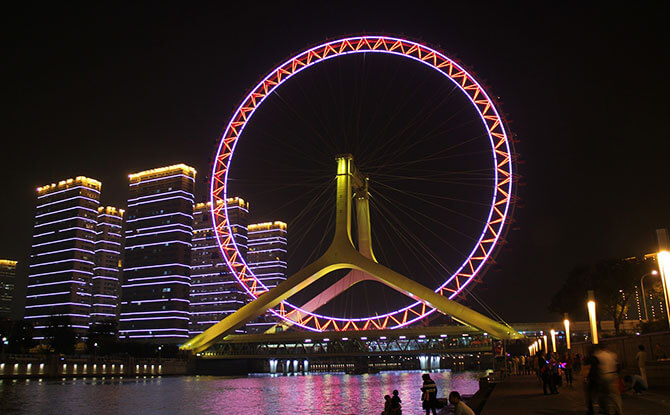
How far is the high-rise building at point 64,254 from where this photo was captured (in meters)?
130

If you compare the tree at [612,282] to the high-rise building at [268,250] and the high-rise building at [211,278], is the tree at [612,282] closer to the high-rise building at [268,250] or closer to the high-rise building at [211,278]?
the high-rise building at [211,278]

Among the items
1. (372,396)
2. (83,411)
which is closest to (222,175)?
(372,396)

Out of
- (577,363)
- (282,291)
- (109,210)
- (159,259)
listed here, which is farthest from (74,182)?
(577,363)

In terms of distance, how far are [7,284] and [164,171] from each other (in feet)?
256

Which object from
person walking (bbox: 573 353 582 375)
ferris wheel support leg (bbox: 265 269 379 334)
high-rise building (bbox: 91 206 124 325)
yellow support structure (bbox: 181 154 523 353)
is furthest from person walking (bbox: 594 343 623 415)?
high-rise building (bbox: 91 206 124 325)

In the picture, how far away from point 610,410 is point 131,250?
439 feet

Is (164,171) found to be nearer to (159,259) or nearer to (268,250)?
(159,259)

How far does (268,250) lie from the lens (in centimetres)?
15962

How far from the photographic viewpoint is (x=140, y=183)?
13838 centimetres

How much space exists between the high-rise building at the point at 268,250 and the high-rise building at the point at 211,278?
6669 mm

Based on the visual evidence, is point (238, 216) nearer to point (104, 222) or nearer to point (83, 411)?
point (104, 222)

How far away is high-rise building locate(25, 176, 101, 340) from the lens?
129750mm

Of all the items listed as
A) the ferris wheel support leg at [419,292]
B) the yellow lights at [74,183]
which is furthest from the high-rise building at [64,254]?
the ferris wheel support leg at [419,292]

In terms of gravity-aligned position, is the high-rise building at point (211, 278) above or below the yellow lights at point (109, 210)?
below
